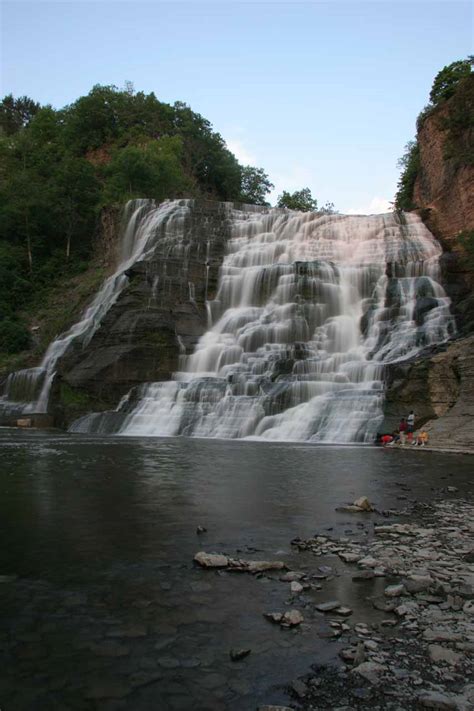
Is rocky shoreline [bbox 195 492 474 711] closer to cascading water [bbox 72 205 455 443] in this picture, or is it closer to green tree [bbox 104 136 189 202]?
→ cascading water [bbox 72 205 455 443]

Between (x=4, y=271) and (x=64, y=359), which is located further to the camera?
(x=4, y=271)

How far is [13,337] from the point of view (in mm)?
39312

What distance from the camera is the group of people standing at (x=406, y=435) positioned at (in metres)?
19.8

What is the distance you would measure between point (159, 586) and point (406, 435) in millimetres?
17162

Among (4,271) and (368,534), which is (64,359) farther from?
(368,534)

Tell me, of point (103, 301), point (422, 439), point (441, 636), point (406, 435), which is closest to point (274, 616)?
point (441, 636)

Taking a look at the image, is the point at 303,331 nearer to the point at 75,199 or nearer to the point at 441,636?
the point at 441,636

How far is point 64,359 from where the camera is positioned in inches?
1305

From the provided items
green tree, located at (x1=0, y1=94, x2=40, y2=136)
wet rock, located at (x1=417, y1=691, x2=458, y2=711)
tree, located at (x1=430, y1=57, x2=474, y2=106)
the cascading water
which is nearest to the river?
wet rock, located at (x1=417, y1=691, x2=458, y2=711)

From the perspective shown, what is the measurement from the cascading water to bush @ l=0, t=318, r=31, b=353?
13.6m

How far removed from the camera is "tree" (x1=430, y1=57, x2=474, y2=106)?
141 feet

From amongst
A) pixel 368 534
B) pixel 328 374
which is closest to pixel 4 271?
pixel 328 374

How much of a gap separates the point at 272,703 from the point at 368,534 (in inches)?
157

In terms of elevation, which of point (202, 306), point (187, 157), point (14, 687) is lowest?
point (14, 687)
